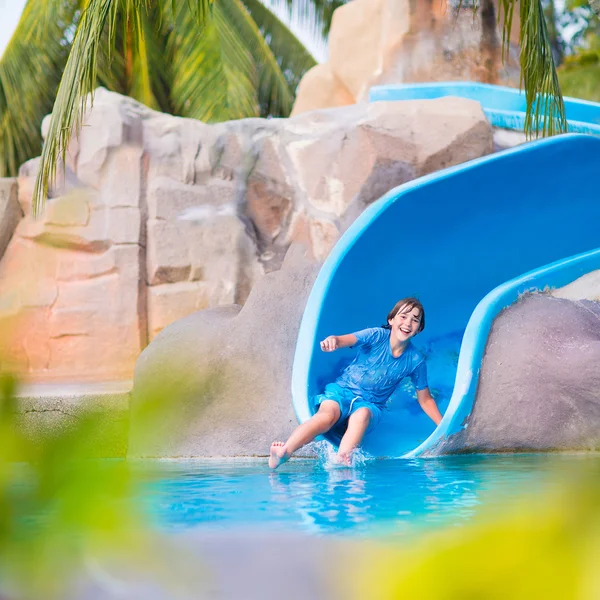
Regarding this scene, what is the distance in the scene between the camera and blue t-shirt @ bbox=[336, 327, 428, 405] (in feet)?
13.5

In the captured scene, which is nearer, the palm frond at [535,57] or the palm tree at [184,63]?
the palm frond at [535,57]

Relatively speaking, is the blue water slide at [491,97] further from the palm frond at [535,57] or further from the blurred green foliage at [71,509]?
the blurred green foliage at [71,509]

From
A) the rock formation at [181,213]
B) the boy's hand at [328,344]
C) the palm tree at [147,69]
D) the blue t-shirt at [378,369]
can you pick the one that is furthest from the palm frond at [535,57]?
the palm tree at [147,69]

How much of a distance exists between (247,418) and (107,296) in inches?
84.7

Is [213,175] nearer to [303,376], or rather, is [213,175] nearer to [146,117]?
[146,117]

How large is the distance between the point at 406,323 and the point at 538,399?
0.71m

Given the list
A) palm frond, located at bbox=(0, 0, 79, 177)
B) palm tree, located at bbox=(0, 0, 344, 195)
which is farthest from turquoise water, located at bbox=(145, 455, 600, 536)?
palm frond, located at bbox=(0, 0, 79, 177)

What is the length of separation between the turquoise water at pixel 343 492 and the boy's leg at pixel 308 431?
0.07 metres

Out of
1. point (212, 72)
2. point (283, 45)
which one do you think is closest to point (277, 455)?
point (212, 72)

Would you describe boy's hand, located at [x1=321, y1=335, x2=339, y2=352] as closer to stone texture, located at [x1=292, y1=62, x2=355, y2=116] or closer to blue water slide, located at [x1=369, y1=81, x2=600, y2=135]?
blue water slide, located at [x1=369, y1=81, x2=600, y2=135]

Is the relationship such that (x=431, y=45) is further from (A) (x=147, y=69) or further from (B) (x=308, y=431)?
(B) (x=308, y=431)

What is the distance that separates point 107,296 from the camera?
6.00 meters

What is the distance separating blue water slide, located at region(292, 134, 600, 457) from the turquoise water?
0.47 metres

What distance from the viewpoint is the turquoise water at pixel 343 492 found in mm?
2203
